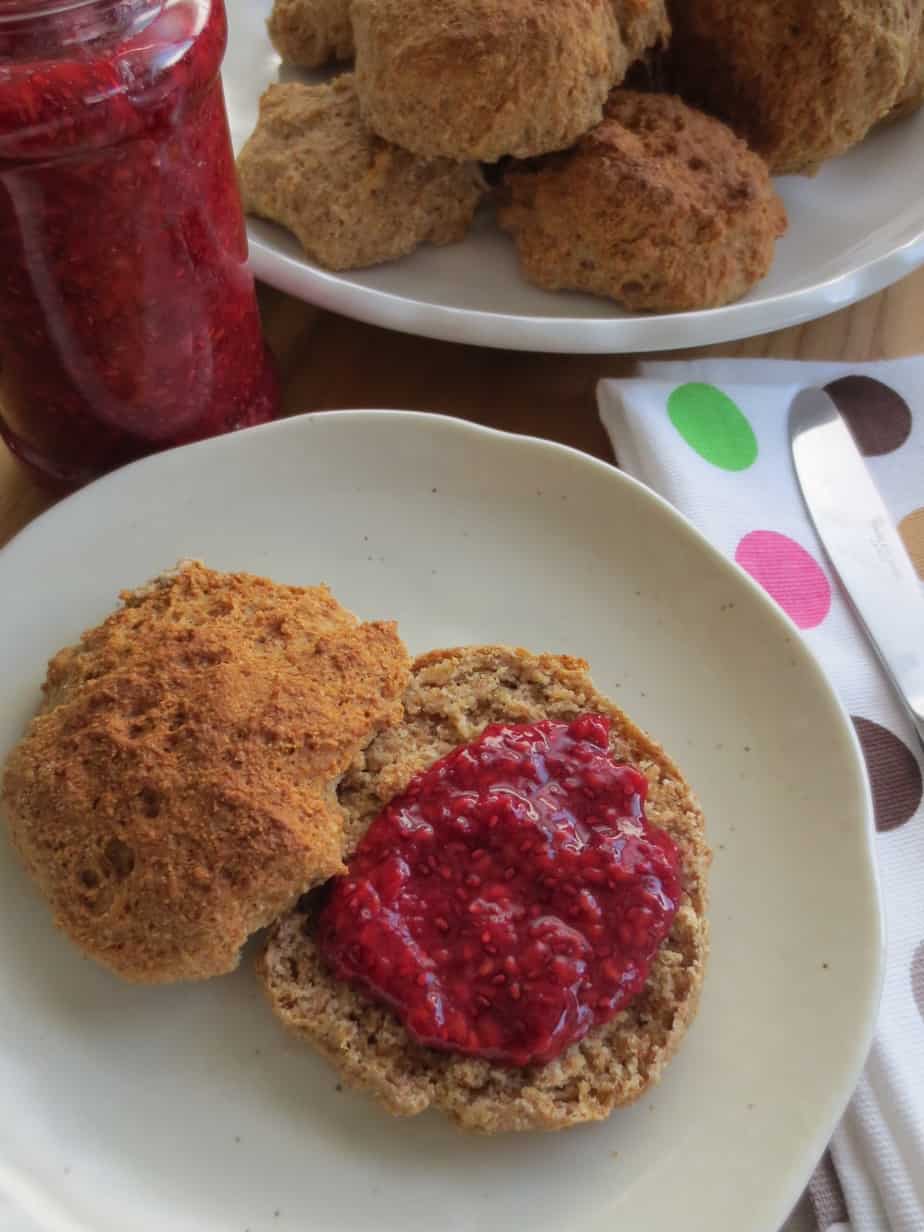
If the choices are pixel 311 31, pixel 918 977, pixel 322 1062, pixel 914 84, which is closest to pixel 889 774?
pixel 918 977

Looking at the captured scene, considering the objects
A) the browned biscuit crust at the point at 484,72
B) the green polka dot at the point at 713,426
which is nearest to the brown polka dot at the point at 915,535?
the green polka dot at the point at 713,426

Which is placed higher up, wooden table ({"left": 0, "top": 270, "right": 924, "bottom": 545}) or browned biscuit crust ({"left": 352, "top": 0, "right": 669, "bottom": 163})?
browned biscuit crust ({"left": 352, "top": 0, "right": 669, "bottom": 163})

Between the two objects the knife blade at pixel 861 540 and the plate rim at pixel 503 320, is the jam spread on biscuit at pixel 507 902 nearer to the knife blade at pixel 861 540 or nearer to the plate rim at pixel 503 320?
the knife blade at pixel 861 540

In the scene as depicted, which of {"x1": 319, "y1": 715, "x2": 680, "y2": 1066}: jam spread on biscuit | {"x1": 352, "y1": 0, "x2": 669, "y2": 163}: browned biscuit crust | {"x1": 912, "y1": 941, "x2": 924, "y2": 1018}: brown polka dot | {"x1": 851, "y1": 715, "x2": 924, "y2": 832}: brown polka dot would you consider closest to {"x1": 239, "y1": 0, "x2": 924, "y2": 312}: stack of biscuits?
{"x1": 352, "y1": 0, "x2": 669, "y2": 163}: browned biscuit crust

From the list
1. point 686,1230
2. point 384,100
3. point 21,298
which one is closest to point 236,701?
point 21,298

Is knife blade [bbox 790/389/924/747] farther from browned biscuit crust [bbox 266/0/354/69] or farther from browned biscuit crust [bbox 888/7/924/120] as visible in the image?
browned biscuit crust [bbox 266/0/354/69]

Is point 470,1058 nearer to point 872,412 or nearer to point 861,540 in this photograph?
point 861,540
